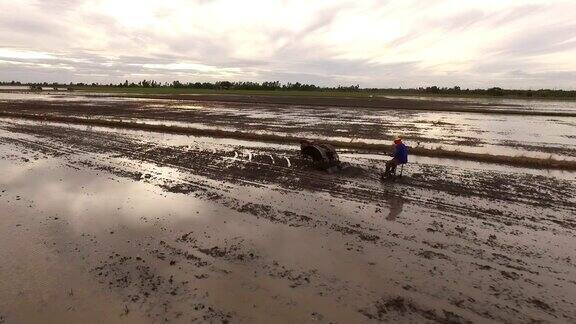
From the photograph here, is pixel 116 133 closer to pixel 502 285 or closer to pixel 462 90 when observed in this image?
pixel 502 285

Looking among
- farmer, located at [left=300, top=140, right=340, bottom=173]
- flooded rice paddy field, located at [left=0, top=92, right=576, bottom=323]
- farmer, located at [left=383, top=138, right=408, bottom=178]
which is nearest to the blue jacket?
farmer, located at [left=383, top=138, right=408, bottom=178]

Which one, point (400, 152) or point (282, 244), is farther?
point (400, 152)

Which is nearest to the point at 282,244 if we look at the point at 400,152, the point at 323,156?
the point at 400,152

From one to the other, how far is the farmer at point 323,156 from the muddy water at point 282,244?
0.75m

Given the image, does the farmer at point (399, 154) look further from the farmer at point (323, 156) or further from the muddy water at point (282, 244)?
the farmer at point (323, 156)

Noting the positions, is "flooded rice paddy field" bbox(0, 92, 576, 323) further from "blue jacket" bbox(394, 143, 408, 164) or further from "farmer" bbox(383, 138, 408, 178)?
"blue jacket" bbox(394, 143, 408, 164)

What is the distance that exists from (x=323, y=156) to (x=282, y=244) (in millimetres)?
7402

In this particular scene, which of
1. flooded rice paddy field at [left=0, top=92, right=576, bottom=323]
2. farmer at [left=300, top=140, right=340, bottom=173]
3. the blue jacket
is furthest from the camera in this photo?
farmer at [left=300, top=140, right=340, bottom=173]

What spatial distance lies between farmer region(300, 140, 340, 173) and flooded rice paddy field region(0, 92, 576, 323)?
Result: 0.59m

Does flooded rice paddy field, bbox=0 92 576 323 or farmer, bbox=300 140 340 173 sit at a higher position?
farmer, bbox=300 140 340 173

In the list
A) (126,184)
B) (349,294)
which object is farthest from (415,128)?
(349,294)

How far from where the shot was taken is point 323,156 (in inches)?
627

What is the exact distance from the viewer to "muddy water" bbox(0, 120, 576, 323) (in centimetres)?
659

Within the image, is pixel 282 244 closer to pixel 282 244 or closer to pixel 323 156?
pixel 282 244
